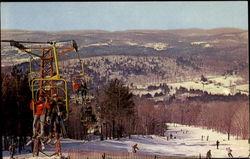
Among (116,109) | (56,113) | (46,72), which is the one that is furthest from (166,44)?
(56,113)

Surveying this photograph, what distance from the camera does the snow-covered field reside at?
922 cm

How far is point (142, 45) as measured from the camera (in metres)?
9.96

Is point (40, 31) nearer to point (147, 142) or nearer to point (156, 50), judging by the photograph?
point (156, 50)

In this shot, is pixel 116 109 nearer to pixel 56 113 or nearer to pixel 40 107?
pixel 56 113

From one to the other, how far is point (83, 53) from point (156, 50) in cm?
201

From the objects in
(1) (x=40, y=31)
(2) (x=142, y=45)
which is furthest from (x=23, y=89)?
(2) (x=142, y=45)

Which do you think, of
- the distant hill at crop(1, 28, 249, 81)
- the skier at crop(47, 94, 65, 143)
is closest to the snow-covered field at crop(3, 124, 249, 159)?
the skier at crop(47, 94, 65, 143)

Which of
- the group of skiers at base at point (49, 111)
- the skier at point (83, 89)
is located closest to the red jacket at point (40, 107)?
the group of skiers at base at point (49, 111)

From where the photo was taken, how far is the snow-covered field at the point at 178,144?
30.2 ft

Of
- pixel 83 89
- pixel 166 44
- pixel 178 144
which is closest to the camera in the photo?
pixel 83 89

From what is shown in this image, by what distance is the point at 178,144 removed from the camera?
375 inches

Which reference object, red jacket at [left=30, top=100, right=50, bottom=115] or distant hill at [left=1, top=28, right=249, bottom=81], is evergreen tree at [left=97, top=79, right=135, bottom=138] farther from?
red jacket at [left=30, top=100, right=50, bottom=115]

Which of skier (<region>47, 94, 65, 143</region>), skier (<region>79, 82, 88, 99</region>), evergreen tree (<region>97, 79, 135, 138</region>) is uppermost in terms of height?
skier (<region>79, 82, 88, 99</region>)

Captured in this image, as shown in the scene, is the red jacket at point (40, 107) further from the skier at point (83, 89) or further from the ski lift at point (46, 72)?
the skier at point (83, 89)
